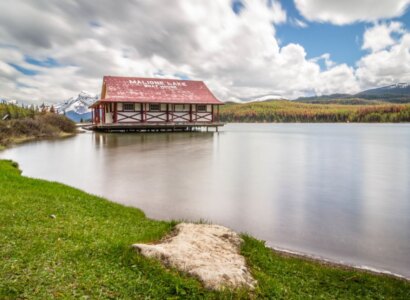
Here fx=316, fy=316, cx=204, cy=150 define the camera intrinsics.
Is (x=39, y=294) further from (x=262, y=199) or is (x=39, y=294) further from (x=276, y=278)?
(x=262, y=199)

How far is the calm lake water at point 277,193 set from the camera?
6598 millimetres

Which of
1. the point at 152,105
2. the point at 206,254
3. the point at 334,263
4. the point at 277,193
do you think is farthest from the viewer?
the point at 152,105

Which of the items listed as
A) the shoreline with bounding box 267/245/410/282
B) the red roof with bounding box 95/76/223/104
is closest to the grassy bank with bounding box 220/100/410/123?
the red roof with bounding box 95/76/223/104

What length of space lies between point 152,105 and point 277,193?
3211 centimetres

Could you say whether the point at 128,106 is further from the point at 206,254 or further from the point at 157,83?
the point at 206,254

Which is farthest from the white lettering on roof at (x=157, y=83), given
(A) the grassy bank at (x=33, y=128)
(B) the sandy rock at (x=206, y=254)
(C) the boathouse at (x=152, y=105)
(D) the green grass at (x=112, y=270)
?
(B) the sandy rock at (x=206, y=254)

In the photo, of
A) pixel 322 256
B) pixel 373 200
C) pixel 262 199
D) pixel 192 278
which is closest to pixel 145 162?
pixel 262 199

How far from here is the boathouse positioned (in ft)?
127

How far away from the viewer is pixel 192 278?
3938mm

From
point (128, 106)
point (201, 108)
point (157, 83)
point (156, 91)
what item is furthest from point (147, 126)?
point (201, 108)

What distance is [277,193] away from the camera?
10.4 metres

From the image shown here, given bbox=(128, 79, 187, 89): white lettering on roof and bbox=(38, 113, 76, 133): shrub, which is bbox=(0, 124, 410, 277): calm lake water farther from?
bbox=(128, 79, 187, 89): white lettering on roof

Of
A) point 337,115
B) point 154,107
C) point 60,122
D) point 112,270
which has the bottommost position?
point 112,270

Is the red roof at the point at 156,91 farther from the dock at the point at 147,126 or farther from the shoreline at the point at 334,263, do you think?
the shoreline at the point at 334,263
